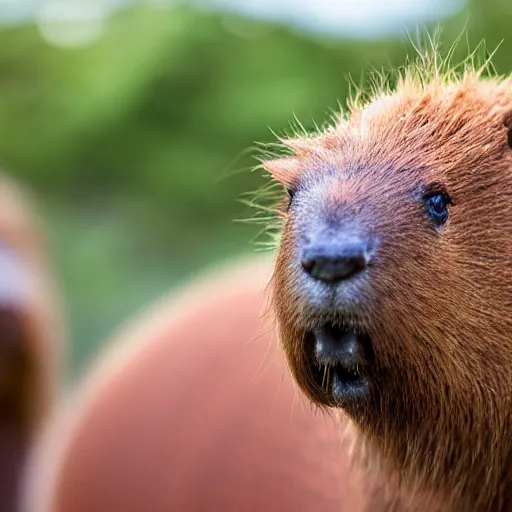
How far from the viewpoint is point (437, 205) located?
94cm

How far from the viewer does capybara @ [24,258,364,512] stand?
152 centimetres

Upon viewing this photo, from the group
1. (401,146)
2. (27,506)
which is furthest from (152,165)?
(401,146)

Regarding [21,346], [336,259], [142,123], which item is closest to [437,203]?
[336,259]

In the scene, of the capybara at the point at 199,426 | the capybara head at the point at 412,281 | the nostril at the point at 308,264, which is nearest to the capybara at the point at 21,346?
the capybara at the point at 199,426

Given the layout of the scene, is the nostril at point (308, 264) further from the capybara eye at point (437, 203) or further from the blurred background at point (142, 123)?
the blurred background at point (142, 123)

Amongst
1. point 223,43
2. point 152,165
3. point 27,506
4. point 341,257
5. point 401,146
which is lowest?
point 27,506

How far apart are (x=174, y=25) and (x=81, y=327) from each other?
1.43m

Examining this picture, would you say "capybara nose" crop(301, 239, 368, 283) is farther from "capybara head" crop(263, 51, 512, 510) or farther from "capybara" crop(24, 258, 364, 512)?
"capybara" crop(24, 258, 364, 512)

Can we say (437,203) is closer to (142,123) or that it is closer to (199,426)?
(199,426)

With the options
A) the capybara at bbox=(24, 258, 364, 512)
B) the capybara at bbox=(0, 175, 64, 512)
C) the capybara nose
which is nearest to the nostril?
the capybara nose

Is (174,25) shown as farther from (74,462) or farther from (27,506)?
(74,462)

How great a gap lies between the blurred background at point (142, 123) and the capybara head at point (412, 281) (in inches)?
116

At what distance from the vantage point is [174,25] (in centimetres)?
479

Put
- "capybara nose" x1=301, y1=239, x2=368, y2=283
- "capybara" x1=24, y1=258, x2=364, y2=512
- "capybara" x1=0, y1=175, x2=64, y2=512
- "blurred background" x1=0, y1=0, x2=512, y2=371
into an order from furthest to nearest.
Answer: "blurred background" x1=0, y1=0, x2=512, y2=371 < "capybara" x1=0, y1=175, x2=64, y2=512 < "capybara" x1=24, y1=258, x2=364, y2=512 < "capybara nose" x1=301, y1=239, x2=368, y2=283
